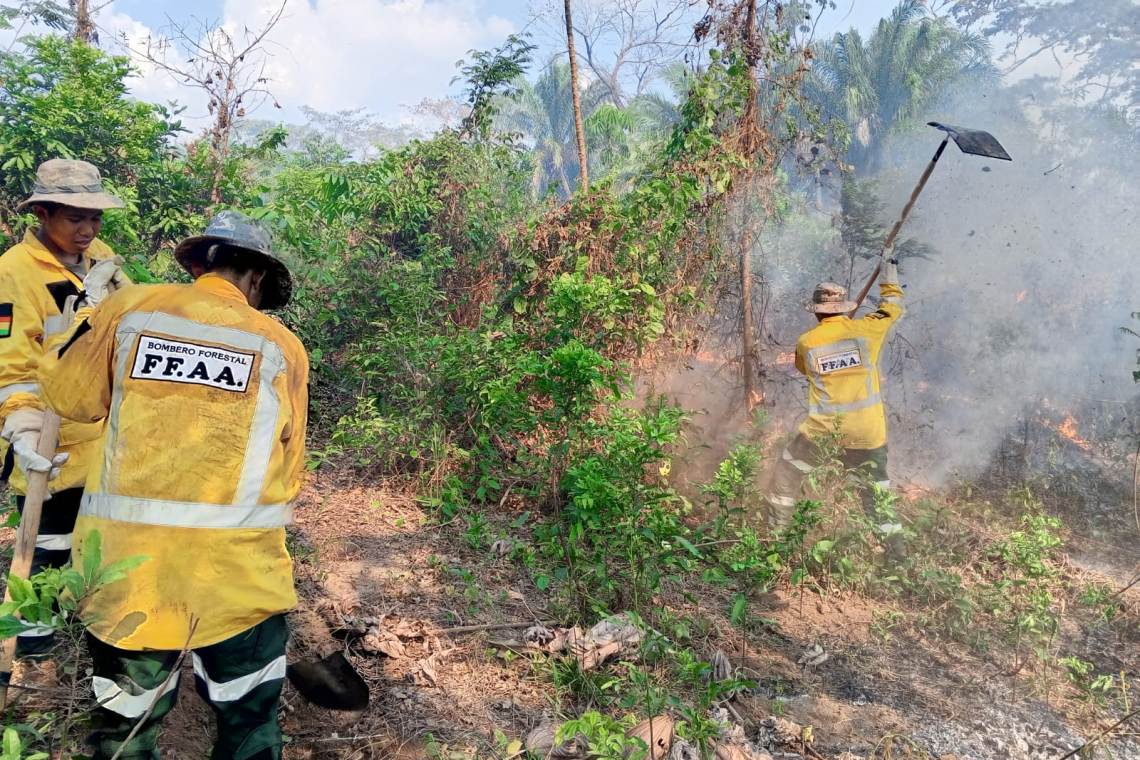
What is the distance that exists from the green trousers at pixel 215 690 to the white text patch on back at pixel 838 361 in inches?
167

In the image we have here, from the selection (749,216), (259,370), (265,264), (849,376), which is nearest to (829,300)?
(849,376)

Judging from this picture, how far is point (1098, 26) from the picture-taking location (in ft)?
29.6

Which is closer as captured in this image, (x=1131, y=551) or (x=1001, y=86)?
(x=1131, y=551)

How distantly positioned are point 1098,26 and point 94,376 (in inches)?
469

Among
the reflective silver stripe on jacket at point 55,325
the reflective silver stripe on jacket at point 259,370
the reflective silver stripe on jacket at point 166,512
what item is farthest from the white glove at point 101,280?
the reflective silver stripe on jacket at point 166,512

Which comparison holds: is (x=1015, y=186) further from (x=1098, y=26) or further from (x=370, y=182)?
(x=370, y=182)

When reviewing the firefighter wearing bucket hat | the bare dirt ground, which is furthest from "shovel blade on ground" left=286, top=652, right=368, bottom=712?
the firefighter wearing bucket hat

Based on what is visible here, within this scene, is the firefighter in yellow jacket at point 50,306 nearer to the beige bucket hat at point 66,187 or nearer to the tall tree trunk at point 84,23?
the beige bucket hat at point 66,187

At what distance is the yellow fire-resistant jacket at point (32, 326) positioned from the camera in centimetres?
262

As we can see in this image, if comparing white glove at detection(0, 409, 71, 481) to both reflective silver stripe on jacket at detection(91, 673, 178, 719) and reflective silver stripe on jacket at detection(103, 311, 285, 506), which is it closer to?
reflective silver stripe on jacket at detection(103, 311, 285, 506)

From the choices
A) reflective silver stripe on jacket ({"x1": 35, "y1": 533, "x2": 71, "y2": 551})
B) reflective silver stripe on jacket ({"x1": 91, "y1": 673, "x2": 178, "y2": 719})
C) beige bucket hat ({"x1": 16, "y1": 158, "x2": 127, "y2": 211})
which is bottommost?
reflective silver stripe on jacket ({"x1": 91, "y1": 673, "x2": 178, "y2": 719})

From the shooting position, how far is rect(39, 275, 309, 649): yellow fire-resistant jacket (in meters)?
1.97

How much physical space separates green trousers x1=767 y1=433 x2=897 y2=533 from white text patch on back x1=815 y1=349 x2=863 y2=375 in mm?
552

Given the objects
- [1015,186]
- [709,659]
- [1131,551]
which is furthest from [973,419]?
[709,659]
